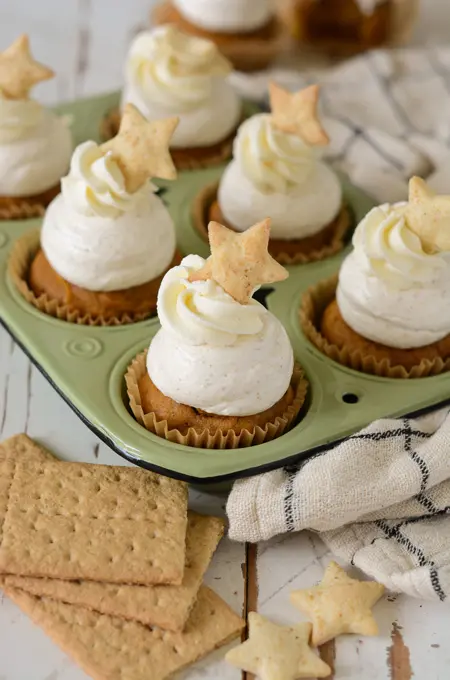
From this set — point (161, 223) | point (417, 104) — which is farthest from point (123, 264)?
point (417, 104)

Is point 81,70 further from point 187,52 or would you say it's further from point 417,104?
point 417,104

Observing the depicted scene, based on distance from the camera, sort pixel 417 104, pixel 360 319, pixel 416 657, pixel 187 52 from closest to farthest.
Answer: pixel 416 657 → pixel 360 319 → pixel 187 52 → pixel 417 104

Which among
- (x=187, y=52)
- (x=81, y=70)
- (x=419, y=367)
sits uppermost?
(x=187, y=52)

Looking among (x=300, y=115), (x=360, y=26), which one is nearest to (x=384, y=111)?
(x=360, y=26)

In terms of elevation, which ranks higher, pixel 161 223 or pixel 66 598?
pixel 161 223

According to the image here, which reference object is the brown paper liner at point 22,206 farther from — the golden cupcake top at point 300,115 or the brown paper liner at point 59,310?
the golden cupcake top at point 300,115

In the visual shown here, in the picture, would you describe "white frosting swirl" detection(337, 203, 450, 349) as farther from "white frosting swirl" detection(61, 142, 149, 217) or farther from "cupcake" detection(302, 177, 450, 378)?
"white frosting swirl" detection(61, 142, 149, 217)
